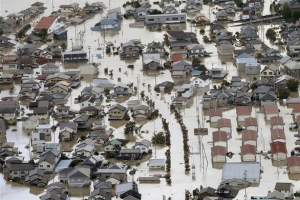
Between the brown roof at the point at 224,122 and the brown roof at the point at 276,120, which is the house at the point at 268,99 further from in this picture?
the brown roof at the point at 224,122

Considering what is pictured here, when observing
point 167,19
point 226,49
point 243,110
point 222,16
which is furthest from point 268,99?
point 167,19

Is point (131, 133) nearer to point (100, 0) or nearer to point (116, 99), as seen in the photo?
point (116, 99)

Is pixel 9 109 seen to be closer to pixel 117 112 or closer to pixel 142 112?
pixel 117 112

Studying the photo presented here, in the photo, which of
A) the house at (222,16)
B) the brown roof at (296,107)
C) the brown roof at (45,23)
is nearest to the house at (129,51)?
the brown roof at (45,23)

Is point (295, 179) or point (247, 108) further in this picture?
point (247, 108)

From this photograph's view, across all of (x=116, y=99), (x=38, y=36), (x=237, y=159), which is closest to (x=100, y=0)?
(x=38, y=36)
